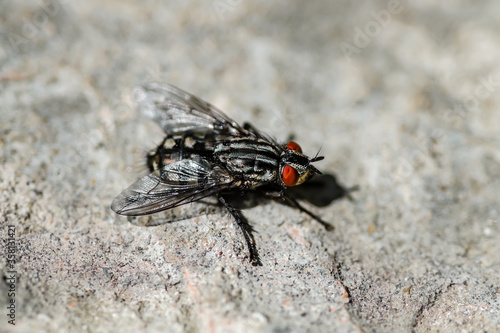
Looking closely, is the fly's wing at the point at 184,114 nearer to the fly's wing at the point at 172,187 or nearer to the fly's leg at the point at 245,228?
the fly's wing at the point at 172,187

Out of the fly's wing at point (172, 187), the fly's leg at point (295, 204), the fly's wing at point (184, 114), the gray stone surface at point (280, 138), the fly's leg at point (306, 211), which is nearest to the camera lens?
the gray stone surface at point (280, 138)

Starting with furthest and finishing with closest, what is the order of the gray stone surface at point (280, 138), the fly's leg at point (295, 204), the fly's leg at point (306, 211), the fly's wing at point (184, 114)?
1. the fly's wing at point (184, 114)
2. the fly's leg at point (306, 211)
3. the fly's leg at point (295, 204)
4. the gray stone surface at point (280, 138)

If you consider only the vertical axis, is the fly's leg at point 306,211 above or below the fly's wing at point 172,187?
above

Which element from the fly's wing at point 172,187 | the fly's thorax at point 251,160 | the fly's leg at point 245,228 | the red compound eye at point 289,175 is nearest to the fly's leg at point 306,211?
the red compound eye at point 289,175

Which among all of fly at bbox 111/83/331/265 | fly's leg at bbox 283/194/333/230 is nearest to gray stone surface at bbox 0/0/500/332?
fly's leg at bbox 283/194/333/230

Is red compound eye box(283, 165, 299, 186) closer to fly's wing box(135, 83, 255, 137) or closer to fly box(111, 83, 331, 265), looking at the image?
fly box(111, 83, 331, 265)

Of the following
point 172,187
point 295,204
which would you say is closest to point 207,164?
point 172,187

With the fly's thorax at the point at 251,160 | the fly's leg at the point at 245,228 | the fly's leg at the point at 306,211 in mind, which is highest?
the fly's thorax at the point at 251,160
